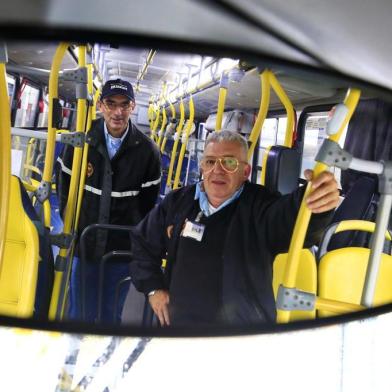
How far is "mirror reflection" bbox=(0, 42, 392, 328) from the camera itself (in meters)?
0.95

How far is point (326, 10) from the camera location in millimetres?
823

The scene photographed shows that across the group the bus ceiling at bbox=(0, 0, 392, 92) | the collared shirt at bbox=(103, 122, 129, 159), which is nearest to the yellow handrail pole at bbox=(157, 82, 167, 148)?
the collared shirt at bbox=(103, 122, 129, 159)

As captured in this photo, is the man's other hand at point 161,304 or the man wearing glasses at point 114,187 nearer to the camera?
the man's other hand at point 161,304

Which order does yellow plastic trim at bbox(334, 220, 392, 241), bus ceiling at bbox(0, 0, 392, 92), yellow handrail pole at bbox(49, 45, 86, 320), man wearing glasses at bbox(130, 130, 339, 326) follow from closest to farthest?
1. bus ceiling at bbox(0, 0, 392, 92)
2. man wearing glasses at bbox(130, 130, 339, 326)
3. yellow plastic trim at bbox(334, 220, 392, 241)
4. yellow handrail pole at bbox(49, 45, 86, 320)

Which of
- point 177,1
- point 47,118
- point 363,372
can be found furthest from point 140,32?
point 363,372

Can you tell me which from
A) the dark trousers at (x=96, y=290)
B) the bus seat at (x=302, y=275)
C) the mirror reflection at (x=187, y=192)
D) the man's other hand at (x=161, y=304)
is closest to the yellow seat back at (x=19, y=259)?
the mirror reflection at (x=187, y=192)

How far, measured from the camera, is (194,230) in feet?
4.12

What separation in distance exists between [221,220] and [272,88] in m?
0.41

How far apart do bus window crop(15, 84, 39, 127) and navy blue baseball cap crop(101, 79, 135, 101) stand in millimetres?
195

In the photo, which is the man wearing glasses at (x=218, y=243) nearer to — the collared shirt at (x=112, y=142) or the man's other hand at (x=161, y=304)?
the man's other hand at (x=161, y=304)

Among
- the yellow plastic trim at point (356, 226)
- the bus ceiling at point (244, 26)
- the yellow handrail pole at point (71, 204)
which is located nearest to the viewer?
the bus ceiling at point (244, 26)

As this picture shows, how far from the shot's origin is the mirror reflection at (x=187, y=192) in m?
0.95

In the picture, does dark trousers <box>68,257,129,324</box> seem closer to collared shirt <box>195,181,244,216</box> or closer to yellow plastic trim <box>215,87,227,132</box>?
collared shirt <box>195,181,244,216</box>

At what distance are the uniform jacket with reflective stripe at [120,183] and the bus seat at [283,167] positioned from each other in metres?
0.45
